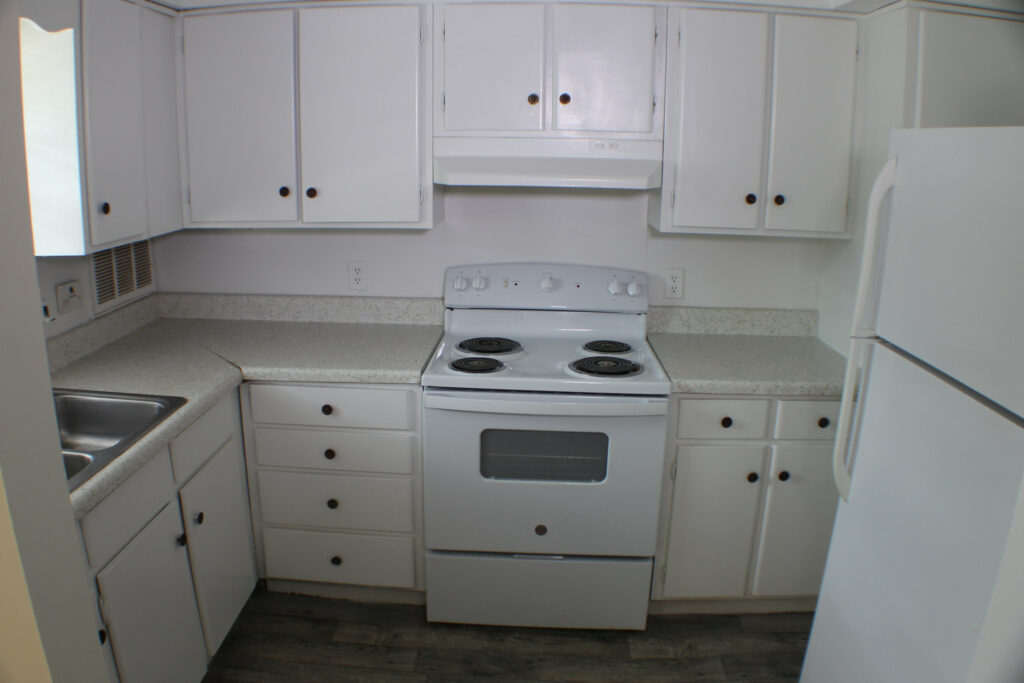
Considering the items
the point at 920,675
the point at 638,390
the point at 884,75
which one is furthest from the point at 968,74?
the point at 920,675

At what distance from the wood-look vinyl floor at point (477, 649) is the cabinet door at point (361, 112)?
4.36ft

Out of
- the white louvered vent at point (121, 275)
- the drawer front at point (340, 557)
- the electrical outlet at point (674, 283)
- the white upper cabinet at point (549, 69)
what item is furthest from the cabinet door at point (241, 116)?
the electrical outlet at point (674, 283)

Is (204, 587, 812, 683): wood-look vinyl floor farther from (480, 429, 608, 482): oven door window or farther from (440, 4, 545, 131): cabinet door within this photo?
(440, 4, 545, 131): cabinet door

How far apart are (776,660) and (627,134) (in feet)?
5.61

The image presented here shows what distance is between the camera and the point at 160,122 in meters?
2.28

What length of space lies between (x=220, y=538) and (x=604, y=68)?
1817mm

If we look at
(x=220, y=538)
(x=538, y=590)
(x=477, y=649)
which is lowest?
(x=477, y=649)

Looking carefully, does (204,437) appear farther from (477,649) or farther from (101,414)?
(477,649)

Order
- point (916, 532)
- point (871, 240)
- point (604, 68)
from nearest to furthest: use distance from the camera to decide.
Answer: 1. point (916, 532)
2. point (871, 240)
3. point (604, 68)

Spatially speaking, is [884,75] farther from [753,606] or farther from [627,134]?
[753,606]

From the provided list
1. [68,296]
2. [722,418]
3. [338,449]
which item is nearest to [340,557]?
[338,449]

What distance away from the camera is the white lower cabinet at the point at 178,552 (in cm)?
161

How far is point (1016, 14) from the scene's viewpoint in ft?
7.03

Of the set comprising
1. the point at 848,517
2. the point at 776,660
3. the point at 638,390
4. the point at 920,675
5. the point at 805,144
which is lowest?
the point at 776,660
